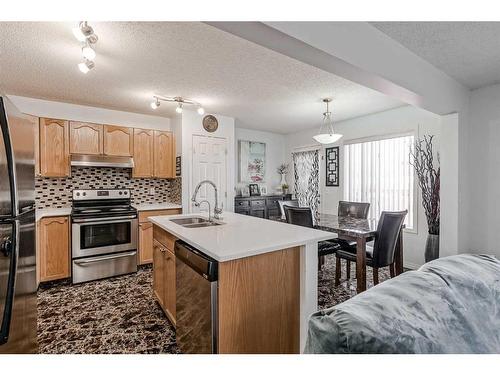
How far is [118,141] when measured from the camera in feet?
12.2

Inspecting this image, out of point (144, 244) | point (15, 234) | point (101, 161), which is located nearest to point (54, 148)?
point (101, 161)

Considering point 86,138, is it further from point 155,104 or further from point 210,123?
point 210,123

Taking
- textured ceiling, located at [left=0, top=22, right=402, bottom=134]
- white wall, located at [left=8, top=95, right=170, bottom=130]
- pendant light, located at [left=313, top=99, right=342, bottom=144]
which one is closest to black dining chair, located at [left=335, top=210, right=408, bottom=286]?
pendant light, located at [left=313, top=99, right=342, bottom=144]

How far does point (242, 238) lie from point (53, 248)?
8.93 feet

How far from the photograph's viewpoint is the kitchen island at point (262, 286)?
1399mm

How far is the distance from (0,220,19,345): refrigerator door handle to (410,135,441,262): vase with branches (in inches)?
148

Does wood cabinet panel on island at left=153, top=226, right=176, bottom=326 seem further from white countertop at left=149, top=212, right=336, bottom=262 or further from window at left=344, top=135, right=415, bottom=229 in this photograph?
window at left=344, top=135, right=415, bottom=229

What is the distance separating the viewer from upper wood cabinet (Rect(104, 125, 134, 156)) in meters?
3.65

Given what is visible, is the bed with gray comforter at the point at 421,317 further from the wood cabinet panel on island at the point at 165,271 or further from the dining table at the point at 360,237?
the wood cabinet panel on island at the point at 165,271

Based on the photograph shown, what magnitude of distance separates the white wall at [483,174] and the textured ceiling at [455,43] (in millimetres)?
372

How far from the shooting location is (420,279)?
955mm
